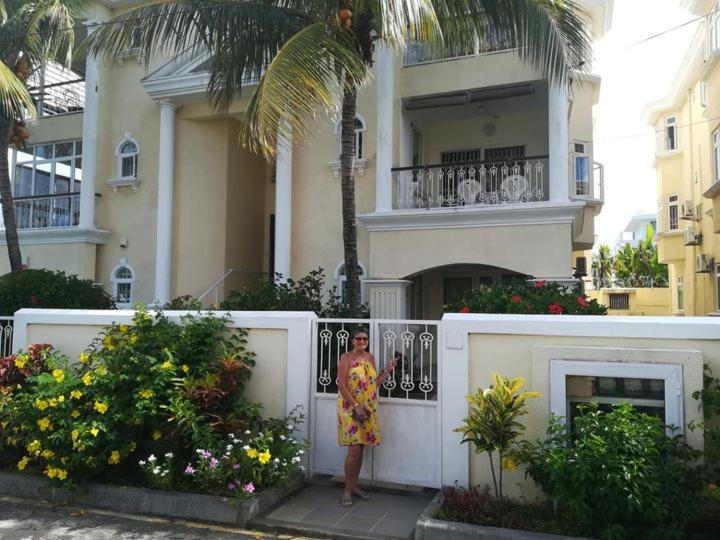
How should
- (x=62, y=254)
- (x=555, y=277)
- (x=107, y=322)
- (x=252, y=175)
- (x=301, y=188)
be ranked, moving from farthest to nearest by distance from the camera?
(x=252, y=175)
(x=62, y=254)
(x=301, y=188)
(x=555, y=277)
(x=107, y=322)

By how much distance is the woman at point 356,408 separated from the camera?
210 inches

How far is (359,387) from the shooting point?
5383mm

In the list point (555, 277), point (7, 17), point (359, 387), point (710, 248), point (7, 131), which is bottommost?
point (359, 387)

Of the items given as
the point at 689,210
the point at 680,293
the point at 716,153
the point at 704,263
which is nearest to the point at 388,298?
the point at 716,153

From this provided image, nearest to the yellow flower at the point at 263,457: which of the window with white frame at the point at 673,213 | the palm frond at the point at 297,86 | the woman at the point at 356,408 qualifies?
the woman at the point at 356,408

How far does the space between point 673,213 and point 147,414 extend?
22.9 metres

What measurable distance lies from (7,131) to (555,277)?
1054cm

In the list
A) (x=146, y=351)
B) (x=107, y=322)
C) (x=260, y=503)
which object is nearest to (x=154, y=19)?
(x=107, y=322)

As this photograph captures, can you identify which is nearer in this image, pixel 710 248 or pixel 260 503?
pixel 260 503

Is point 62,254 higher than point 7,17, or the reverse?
point 7,17

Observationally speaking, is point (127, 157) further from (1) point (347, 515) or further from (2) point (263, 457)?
(1) point (347, 515)

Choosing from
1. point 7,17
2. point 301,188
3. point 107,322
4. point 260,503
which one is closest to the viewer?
point 260,503

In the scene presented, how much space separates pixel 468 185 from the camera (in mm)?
10438

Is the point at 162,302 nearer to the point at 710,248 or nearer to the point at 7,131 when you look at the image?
the point at 7,131
